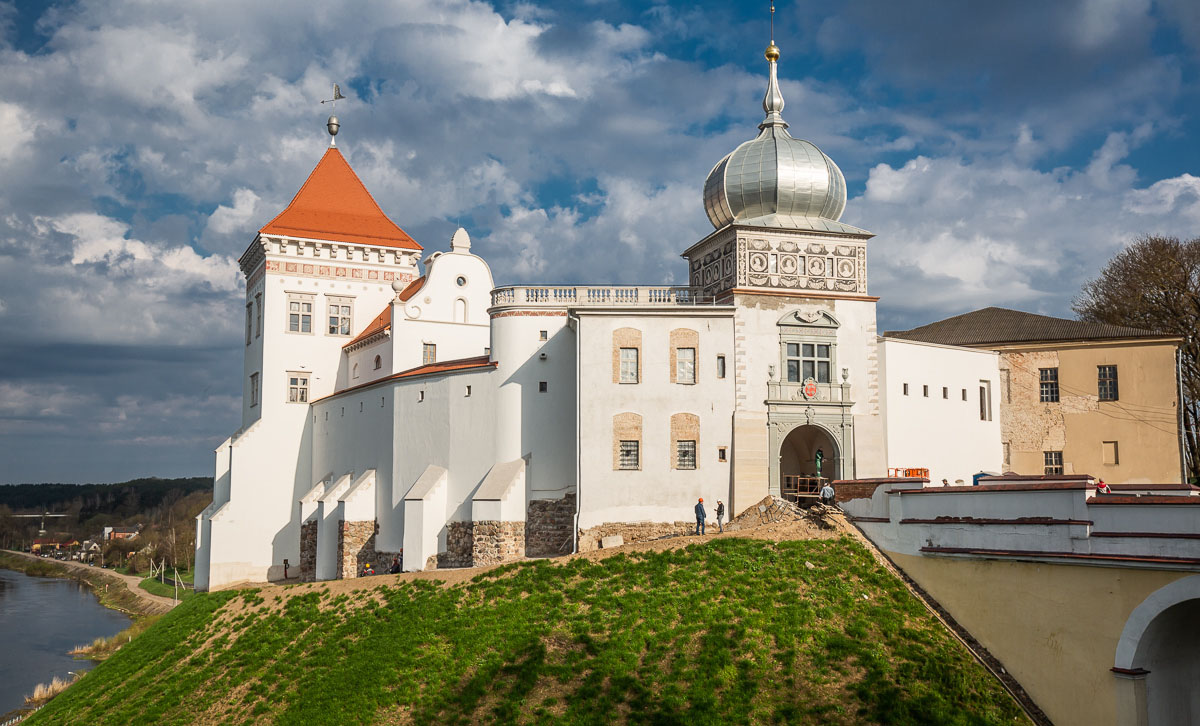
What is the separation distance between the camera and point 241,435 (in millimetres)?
44812

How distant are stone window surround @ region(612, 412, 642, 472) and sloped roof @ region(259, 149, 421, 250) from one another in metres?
20.4

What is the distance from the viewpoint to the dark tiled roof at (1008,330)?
3628 cm

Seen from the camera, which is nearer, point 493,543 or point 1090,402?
point 493,543

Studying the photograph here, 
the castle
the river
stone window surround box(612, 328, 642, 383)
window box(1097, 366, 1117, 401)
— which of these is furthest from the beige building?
the river

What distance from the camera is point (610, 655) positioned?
69.8ft

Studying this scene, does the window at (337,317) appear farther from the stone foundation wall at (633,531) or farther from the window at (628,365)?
the stone foundation wall at (633,531)

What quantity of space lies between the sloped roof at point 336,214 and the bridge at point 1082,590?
32284 millimetres

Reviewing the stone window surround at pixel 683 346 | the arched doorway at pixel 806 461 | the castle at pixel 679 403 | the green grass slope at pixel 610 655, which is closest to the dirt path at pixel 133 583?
the castle at pixel 679 403

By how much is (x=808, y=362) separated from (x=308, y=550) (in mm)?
22913

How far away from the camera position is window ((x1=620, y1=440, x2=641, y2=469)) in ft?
101

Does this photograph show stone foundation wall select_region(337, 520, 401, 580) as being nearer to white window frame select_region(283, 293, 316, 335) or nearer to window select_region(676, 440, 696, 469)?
white window frame select_region(283, 293, 316, 335)

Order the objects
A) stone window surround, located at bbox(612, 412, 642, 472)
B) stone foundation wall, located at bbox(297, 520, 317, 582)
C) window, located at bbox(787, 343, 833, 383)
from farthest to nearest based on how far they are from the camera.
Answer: stone foundation wall, located at bbox(297, 520, 317, 582)
window, located at bbox(787, 343, 833, 383)
stone window surround, located at bbox(612, 412, 642, 472)

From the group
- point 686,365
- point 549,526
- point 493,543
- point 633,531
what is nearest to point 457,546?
point 493,543

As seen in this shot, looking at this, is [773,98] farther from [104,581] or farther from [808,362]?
[104,581]
